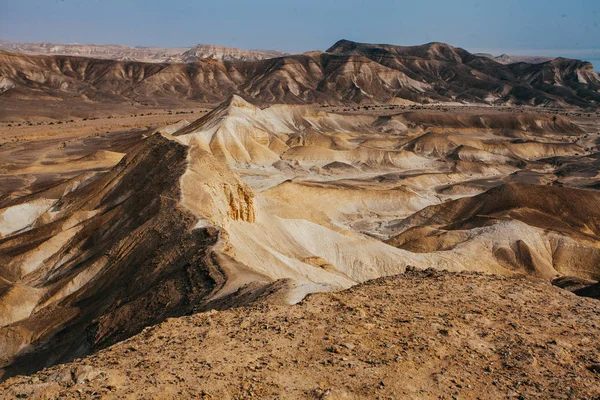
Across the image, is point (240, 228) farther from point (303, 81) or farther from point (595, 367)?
point (303, 81)

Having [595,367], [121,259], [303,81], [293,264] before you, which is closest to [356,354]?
[595,367]

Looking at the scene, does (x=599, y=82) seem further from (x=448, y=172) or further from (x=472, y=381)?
(x=472, y=381)

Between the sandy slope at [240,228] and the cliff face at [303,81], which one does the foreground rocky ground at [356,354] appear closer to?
the sandy slope at [240,228]

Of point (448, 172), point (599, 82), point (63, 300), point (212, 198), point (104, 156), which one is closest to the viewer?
point (63, 300)

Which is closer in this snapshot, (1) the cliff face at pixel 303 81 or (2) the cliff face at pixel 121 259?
(2) the cliff face at pixel 121 259

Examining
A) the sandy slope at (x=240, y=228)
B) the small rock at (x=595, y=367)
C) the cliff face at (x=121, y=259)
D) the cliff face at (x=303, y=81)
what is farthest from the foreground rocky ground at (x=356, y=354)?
the cliff face at (x=303, y=81)

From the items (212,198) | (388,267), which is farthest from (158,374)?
(388,267)

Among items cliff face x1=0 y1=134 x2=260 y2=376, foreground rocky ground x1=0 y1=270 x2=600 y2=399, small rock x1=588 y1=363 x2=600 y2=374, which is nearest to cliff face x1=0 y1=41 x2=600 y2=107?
cliff face x1=0 y1=134 x2=260 y2=376
